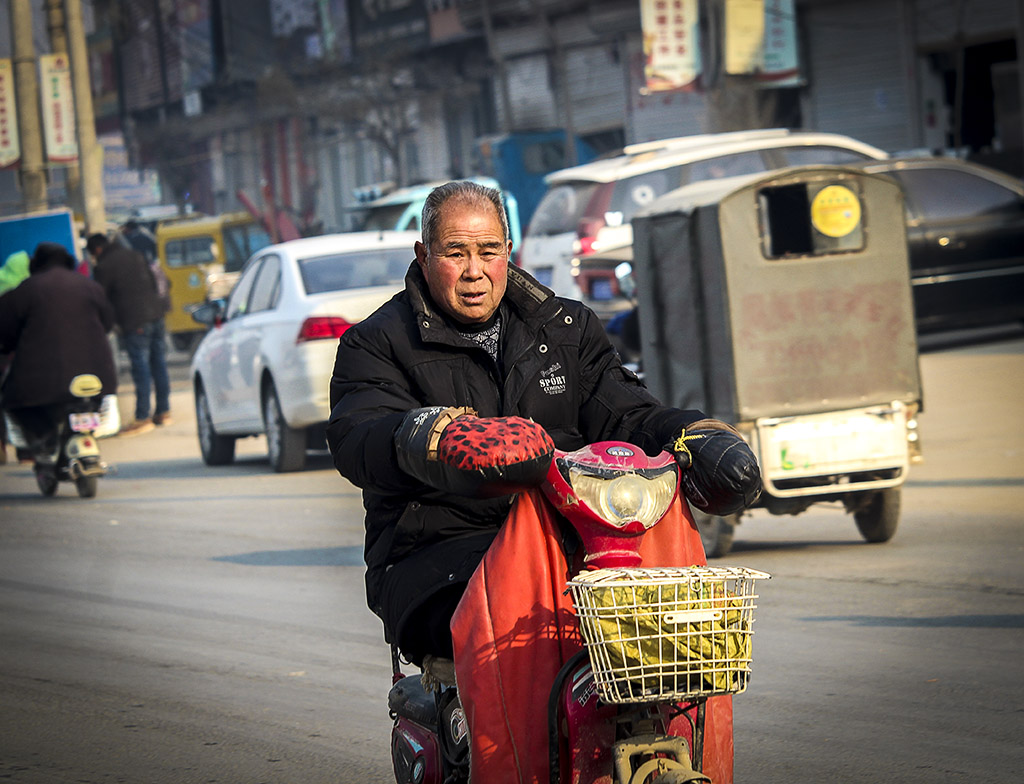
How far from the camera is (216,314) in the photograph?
14.6 m

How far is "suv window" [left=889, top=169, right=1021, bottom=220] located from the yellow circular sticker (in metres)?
7.95

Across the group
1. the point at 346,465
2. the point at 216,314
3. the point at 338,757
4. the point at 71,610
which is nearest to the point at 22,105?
the point at 216,314

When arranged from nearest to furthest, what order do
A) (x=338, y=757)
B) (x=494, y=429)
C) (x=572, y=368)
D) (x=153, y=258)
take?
(x=494, y=429)
(x=572, y=368)
(x=338, y=757)
(x=153, y=258)

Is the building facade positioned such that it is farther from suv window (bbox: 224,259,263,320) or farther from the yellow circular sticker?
the yellow circular sticker

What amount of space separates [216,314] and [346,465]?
37.6 ft

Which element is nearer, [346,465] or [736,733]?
[346,465]

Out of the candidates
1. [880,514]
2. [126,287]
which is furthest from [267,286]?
[880,514]

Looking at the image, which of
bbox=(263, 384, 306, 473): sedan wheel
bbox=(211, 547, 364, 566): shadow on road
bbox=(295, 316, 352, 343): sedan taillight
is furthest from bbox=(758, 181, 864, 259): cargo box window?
bbox=(263, 384, 306, 473): sedan wheel

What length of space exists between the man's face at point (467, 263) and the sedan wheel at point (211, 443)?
1112 cm

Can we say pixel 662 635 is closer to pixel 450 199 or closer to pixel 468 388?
pixel 468 388

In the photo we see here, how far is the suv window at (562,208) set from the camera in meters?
16.7

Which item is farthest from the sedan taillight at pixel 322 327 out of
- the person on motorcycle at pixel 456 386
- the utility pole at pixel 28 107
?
the utility pole at pixel 28 107

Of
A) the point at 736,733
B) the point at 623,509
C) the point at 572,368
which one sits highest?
the point at 572,368

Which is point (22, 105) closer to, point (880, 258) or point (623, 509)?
point (880, 258)
